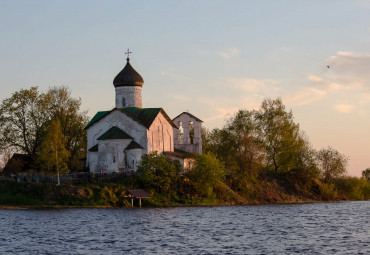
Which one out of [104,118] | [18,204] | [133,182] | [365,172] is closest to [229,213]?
[133,182]

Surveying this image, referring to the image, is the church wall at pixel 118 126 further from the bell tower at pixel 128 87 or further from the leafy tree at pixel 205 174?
the leafy tree at pixel 205 174

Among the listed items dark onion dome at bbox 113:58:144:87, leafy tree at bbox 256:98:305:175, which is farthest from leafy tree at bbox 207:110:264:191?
dark onion dome at bbox 113:58:144:87

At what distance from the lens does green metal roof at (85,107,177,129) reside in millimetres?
72062

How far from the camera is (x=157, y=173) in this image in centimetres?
6359

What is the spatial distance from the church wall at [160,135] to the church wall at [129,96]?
4.03m

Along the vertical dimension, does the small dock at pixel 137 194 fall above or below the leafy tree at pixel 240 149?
below

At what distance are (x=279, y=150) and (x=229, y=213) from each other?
28.8 meters

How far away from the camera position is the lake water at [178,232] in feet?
103

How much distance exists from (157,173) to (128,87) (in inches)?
652

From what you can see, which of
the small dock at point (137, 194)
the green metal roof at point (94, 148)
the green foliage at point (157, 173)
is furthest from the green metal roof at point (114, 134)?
the small dock at point (137, 194)

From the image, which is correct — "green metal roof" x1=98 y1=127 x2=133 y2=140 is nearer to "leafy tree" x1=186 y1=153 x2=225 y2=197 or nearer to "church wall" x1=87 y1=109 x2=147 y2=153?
"church wall" x1=87 y1=109 x2=147 y2=153

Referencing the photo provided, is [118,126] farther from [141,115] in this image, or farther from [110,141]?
[110,141]

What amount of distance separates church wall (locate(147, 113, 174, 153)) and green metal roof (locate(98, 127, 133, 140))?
2.98 m

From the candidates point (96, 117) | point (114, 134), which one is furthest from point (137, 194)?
point (96, 117)
